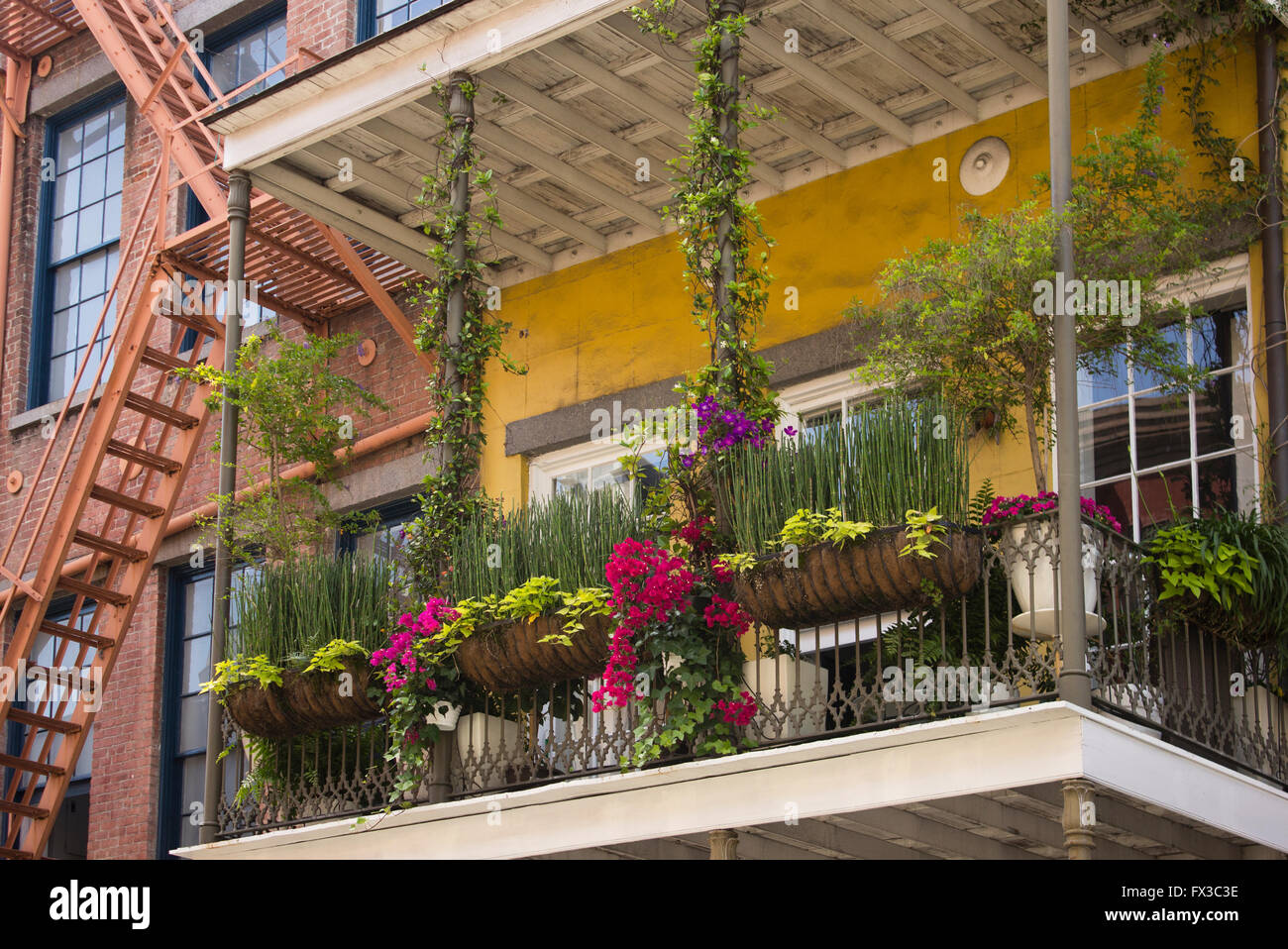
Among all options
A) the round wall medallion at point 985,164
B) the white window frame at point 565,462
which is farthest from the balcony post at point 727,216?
the white window frame at point 565,462

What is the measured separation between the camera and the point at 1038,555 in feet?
25.1

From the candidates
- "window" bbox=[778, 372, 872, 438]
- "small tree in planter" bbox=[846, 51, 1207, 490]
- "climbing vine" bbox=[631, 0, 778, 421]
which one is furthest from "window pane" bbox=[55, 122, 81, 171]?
"small tree in planter" bbox=[846, 51, 1207, 490]

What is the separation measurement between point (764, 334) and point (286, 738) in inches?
154

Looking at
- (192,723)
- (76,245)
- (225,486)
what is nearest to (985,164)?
(225,486)

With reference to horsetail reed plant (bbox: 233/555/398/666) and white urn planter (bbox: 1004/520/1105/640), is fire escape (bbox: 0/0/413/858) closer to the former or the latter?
horsetail reed plant (bbox: 233/555/398/666)

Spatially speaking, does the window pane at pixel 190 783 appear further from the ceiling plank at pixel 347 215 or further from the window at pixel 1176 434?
the window at pixel 1176 434

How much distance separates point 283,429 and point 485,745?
3385 mm

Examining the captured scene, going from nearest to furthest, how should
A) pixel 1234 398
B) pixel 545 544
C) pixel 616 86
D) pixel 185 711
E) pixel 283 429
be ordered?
pixel 545 544, pixel 1234 398, pixel 616 86, pixel 283 429, pixel 185 711

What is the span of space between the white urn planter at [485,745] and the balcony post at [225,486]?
162cm

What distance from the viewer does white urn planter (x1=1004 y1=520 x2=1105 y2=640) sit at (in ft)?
25.2

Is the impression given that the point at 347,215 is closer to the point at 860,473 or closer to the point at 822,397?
the point at 822,397

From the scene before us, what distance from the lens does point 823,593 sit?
7.89 metres

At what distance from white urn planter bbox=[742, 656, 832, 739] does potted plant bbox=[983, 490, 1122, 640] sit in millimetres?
957

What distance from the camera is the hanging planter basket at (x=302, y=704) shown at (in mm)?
9531
